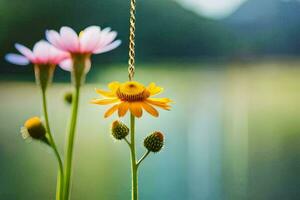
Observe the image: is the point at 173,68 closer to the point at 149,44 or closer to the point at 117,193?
the point at 149,44

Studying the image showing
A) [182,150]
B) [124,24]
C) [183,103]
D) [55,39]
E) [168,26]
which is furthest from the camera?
[168,26]

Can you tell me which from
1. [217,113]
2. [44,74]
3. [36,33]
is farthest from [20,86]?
[44,74]

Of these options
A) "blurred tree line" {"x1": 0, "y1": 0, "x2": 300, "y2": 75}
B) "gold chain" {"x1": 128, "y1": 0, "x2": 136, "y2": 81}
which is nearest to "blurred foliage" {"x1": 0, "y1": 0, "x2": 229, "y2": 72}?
"blurred tree line" {"x1": 0, "y1": 0, "x2": 300, "y2": 75}

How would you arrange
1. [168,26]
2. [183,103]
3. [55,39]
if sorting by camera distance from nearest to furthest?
[55,39] < [183,103] < [168,26]

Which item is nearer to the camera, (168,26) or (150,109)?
(150,109)

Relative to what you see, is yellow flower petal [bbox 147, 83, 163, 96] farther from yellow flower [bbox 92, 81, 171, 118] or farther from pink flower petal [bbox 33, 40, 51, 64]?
pink flower petal [bbox 33, 40, 51, 64]

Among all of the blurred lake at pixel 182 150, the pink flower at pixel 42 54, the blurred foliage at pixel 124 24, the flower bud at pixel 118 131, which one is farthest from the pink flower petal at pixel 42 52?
the blurred foliage at pixel 124 24

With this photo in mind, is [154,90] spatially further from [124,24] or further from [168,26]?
[168,26]

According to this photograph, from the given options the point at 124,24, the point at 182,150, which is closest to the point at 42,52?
the point at 182,150
